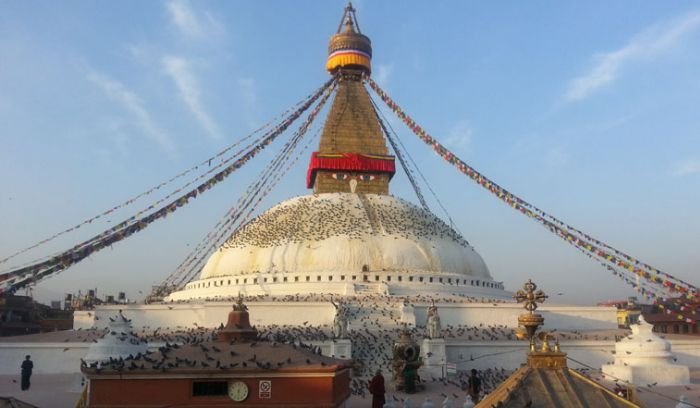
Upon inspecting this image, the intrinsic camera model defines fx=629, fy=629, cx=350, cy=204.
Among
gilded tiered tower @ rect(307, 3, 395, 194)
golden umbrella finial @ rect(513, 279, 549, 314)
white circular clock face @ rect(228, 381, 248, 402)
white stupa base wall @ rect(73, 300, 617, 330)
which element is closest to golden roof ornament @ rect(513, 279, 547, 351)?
golden umbrella finial @ rect(513, 279, 549, 314)

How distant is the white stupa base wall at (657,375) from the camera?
15.3 m

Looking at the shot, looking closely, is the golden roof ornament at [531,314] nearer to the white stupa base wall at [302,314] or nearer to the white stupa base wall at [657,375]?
the white stupa base wall at [657,375]

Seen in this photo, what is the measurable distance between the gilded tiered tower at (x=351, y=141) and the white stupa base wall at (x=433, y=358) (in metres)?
13.7

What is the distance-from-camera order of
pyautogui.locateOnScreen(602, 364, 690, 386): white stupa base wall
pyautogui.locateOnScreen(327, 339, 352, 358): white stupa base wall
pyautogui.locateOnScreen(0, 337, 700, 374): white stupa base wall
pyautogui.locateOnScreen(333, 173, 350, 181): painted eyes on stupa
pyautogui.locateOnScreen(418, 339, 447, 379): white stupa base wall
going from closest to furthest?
1. pyautogui.locateOnScreen(602, 364, 690, 386): white stupa base wall
2. pyautogui.locateOnScreen(418, 339, 447, 379): white stupa base wall
3. pyautogui.locateOnScreen(327, 339, 352, 358): white stupa base wall
4. pyautogui.locateOnScreen(0, 337, 700, 374): white stupa base wall
5. pyautogui.locateOnScreen(333, 173, 350, 181): painted eyes on stupa

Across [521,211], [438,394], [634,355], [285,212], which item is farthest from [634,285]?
[285,212]

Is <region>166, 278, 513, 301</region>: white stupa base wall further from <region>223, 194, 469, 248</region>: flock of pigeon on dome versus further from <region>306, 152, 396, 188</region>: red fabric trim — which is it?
<region>306, 152, 396, 188</region>: red fabric trim

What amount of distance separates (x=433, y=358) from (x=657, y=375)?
545 cm

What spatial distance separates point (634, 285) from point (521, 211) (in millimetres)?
4394

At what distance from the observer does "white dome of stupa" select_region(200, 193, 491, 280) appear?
23.3m

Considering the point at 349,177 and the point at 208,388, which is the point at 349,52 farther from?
the point at 208,388

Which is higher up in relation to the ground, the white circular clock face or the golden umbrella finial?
the golden umbrella finial

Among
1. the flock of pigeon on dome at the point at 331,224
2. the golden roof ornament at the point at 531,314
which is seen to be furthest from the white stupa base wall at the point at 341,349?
the golden roof ornament at the point at 531,314

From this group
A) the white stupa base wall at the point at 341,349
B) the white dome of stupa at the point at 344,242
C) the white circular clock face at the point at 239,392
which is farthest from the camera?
the white dome of stupa at the point at 344,242

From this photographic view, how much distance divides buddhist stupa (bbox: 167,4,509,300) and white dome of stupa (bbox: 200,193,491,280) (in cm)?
4
